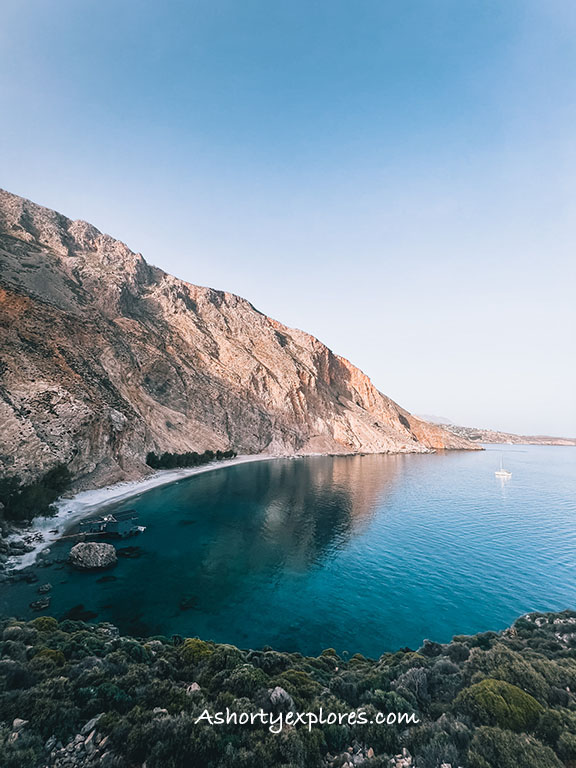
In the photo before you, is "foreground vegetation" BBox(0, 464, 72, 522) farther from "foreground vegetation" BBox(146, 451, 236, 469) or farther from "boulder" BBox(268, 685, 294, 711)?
"boulder" BBox(268, 685, 294, 711)

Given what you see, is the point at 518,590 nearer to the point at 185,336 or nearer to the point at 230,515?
the point at 230,515

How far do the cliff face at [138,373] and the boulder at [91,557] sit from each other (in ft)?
50.3

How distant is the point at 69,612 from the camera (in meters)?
20.3

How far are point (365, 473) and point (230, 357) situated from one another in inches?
2617

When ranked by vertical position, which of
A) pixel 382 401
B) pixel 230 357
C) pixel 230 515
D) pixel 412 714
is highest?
pixel 230 357

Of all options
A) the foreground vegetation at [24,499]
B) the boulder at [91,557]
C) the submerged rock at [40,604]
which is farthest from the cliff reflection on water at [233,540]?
the foreground vegetation at [24,499]

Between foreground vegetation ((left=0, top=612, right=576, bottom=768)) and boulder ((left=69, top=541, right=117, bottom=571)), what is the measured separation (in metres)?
12.6

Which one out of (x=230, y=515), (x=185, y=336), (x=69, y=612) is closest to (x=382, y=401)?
(x=185, y=336)

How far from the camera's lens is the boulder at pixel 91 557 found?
86.2 feet

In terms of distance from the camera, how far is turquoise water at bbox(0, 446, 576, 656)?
20.4 meters

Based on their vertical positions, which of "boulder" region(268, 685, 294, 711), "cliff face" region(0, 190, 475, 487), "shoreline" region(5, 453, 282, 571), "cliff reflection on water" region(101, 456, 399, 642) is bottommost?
"cliff reflection on water" region(101, 456, 399, 642)

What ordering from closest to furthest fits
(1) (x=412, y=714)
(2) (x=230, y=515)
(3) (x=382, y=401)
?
1. (1) (x=412, y=714)
2. (2) (x=230, y=515)
3. (3) (x=382, y=401)

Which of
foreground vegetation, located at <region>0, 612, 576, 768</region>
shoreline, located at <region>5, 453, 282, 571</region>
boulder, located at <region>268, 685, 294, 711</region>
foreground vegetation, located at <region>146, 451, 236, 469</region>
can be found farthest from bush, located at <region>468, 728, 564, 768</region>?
foreground vegetation, located at <region>146, 451, 236, 469</region>

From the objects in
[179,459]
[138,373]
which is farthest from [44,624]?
[138,373]
